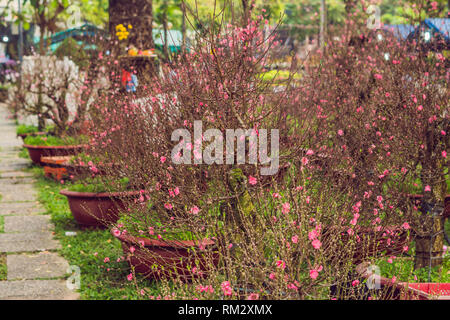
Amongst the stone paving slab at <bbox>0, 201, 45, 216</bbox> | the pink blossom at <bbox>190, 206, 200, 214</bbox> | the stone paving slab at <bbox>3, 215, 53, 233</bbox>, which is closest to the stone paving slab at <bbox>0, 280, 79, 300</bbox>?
the pink blossom at <bbox>190, 206, 200, 214</bbox>

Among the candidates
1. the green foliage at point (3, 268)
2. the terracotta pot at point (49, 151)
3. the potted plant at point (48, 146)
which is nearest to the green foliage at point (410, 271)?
the green foliage at point (3, 268)

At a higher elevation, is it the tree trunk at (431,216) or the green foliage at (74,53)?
the green foliage at (74,53)

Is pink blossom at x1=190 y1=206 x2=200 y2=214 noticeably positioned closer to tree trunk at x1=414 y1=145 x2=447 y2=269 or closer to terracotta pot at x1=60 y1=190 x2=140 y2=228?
tree trunk at x1=414 y1=145 x2=447 y2=269

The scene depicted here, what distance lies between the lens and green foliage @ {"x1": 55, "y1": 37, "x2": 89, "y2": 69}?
1069 centimetres

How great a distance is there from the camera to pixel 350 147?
5.88 meters

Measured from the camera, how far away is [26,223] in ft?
25.2

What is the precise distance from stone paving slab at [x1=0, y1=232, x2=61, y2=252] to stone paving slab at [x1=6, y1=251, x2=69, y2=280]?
7.7 inches

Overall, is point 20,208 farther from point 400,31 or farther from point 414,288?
point 414,288

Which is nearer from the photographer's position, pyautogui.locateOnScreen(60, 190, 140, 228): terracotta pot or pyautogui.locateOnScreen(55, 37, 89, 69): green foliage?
pyautogui.locateOnScreen(60, 190, 140, 228): terracotta pot

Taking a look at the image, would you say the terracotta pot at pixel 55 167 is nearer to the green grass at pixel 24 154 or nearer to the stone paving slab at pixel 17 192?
the stone paving slab at pixel 17 192

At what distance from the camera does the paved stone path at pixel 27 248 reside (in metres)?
5.31

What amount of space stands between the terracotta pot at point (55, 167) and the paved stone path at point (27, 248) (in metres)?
0.39

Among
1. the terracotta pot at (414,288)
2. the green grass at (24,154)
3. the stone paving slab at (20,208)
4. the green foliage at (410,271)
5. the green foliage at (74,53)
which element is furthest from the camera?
the green grass at (24,154)
